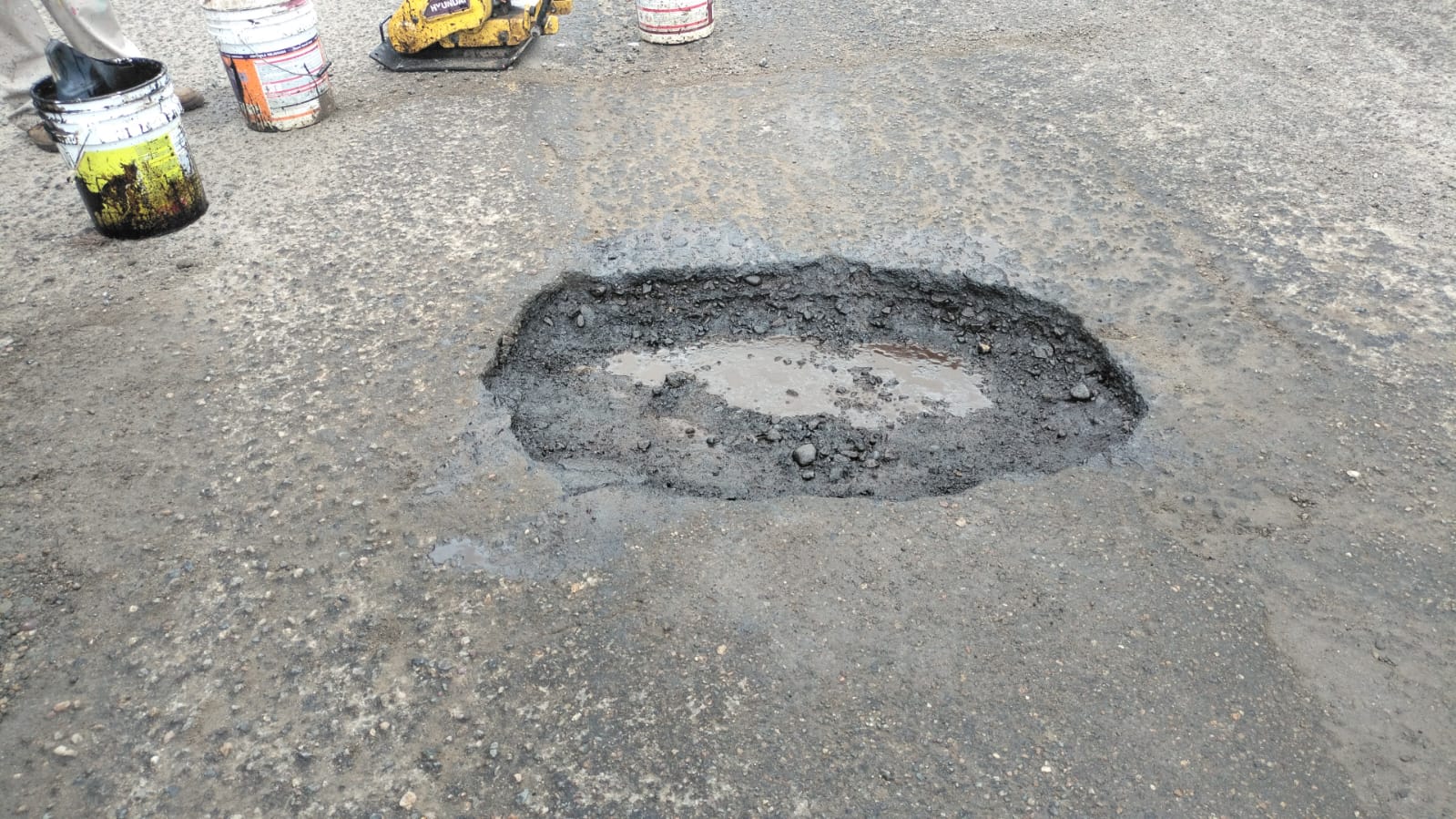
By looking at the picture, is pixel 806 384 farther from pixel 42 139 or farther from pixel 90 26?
pixel 90 26

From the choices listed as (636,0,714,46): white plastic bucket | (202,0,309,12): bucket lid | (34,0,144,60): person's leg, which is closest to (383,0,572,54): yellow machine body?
(636,0,714,46): white plastic bucket

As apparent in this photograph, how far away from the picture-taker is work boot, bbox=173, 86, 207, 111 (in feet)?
16.1

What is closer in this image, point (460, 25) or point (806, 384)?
point (806, 384)

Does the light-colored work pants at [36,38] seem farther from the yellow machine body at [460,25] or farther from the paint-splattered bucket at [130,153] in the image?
the yellow machine body at [460,25]

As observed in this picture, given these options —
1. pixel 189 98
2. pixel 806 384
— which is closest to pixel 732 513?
pixel 806 384

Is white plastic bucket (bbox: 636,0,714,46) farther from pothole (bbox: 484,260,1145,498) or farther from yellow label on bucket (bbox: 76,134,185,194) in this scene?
yellow label on bucket (bbox: 76,134,185,194)

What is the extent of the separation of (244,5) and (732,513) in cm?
367

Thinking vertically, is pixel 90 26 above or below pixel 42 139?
above

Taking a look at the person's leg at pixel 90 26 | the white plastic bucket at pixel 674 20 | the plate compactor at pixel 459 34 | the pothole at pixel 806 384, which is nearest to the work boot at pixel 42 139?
the person's leg at pixel 90 26

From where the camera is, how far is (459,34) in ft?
Result: 17.1

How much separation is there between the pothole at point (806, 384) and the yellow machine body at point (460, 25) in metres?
2.38

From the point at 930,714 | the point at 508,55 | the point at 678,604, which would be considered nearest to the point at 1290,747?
the point at 930,714

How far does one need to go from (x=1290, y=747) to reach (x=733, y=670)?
1.28 metres

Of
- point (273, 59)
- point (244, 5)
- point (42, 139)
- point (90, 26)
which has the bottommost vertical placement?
point (42, 139)
